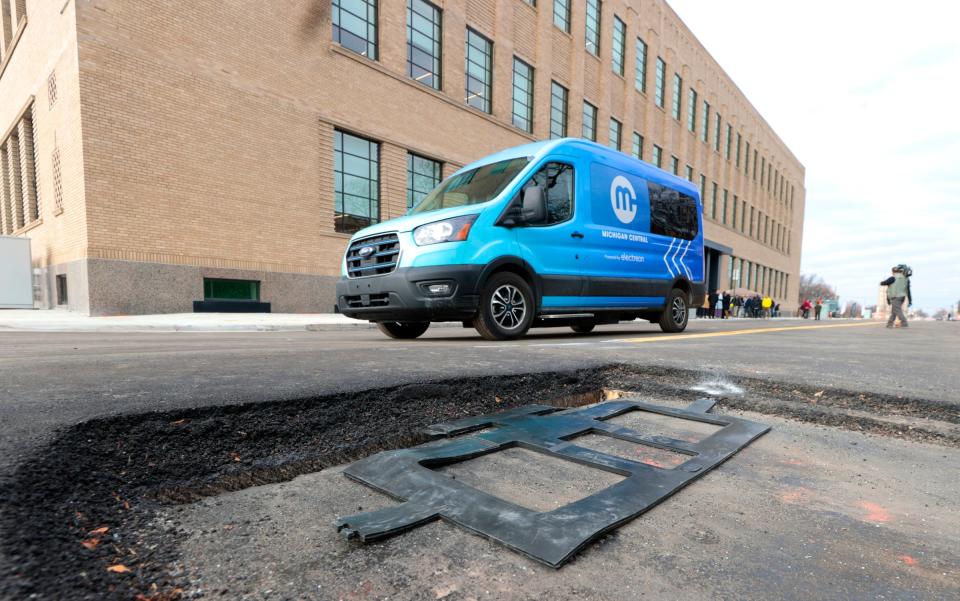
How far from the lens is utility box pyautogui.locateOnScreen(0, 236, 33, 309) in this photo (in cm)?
1300

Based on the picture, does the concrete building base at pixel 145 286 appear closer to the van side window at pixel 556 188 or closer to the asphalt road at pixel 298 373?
the asphalt road at pixel 298 373

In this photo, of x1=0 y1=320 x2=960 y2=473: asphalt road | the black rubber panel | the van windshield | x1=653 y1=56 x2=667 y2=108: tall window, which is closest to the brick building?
the van windshield

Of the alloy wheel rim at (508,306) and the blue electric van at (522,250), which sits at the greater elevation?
the blue electric van at (522,250)

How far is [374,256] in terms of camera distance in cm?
568

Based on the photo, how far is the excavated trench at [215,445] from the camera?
0.94 m

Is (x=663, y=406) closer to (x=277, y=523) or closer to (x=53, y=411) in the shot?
(x=277, y=523)

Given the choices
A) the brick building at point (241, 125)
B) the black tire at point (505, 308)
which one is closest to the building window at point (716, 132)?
the brick building at point (241, 125)

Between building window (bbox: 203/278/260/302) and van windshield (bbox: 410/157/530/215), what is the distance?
24.0ft

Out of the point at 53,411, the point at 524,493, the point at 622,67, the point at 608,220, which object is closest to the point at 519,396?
the point at 524,493

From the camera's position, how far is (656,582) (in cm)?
98

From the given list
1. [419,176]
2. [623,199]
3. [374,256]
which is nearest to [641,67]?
[419,176]

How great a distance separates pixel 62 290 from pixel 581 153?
13.5m

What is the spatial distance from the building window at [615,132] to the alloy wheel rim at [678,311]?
17163 mm

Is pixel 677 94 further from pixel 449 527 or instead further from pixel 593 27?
pixel 449 527
